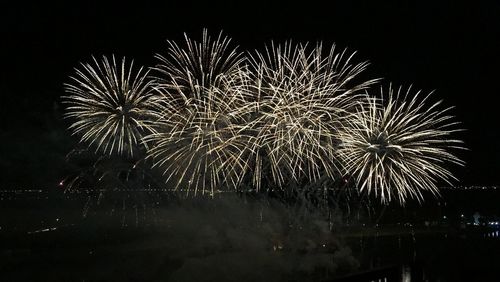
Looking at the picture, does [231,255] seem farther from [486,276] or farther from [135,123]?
[486,276]

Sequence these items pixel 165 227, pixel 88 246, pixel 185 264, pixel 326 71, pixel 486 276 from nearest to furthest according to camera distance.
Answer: pixel 486 276, pixel 326 71, pixel 185 264, pixel 88 246, pixel 165 227

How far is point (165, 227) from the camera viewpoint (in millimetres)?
39156

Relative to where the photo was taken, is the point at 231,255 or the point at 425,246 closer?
the point at 425,246

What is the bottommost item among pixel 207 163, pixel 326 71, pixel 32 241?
pixel 32 241

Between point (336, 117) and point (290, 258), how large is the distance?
5972 mm

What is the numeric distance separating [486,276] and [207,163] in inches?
413

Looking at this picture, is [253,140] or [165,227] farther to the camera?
[165,227]

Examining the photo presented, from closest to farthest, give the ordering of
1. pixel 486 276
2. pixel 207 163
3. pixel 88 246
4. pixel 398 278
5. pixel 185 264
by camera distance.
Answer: pixel 398 278 → pixel 486 276 → pixel 207 163 → pixel 185 264 → pixel 88 246

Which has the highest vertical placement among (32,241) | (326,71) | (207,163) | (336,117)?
(326,71)

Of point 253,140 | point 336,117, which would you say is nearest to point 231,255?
point 253,140

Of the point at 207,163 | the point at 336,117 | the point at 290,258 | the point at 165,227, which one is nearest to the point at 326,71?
the point at 336,117

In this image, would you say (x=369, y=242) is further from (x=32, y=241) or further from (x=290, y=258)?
(x=32, y=241)

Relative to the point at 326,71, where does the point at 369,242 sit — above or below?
below

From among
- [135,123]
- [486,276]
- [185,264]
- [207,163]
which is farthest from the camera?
[185,264]
